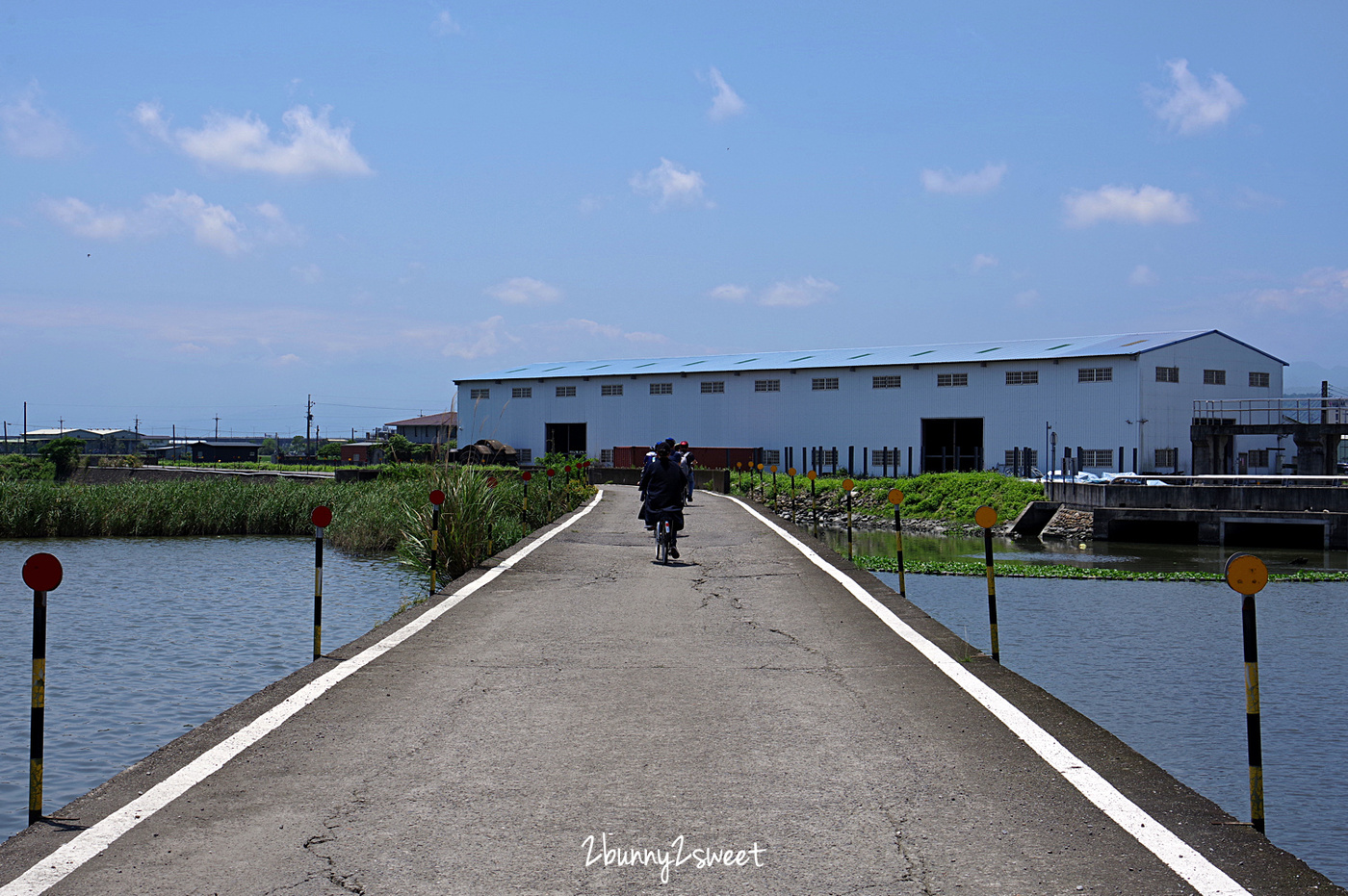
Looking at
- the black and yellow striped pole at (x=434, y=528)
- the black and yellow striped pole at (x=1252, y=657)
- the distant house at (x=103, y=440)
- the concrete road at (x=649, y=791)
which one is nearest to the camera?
the concrete road at (x=649, y=791)

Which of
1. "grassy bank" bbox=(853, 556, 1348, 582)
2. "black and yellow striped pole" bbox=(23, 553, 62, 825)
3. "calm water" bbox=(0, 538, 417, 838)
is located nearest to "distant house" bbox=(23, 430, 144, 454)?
"calm water" bbox=(0, 538, 417, 838)

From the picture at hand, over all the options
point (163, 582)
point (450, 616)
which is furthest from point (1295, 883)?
point (163, 582)

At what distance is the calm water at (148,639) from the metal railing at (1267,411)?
130 ft

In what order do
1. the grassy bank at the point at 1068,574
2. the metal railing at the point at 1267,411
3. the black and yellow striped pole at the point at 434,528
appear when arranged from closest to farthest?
the black and yellow striped pole at the point at 434,528, the grassy bank at the point at 1068,574, the metal railing at the point at 1267,411

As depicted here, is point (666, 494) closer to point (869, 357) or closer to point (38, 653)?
point (38, 653)

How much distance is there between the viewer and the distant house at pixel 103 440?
5200 inches

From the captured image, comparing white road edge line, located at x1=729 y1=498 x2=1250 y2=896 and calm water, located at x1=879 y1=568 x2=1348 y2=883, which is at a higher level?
white road edge line, located at x1=729 y1=498 x2=1250 y2=896

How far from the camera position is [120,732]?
31.9 feet

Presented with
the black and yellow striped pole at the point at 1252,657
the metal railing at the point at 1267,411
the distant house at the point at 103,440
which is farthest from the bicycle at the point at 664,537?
the distant house at the point at 103,440

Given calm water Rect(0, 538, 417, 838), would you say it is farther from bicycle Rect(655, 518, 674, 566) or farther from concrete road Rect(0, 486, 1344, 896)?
bicycle Rect(655, 518, 674, 566)

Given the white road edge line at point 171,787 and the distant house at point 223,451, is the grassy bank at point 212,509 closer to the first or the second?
the white road edge line at point 171,787

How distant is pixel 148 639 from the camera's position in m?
14.6

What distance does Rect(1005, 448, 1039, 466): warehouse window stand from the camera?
48.7m

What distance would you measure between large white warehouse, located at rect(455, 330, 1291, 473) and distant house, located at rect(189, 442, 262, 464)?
163ft
